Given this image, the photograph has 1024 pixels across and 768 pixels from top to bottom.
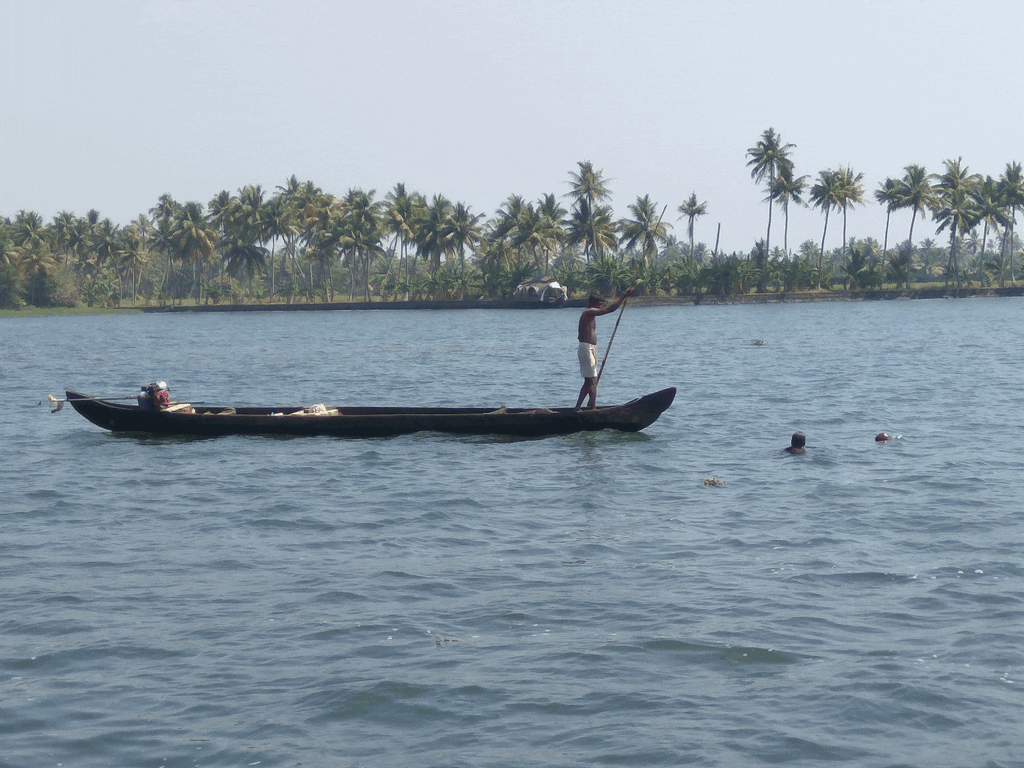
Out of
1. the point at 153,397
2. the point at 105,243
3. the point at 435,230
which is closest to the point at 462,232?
the point at 435,230

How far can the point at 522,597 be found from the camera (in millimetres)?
10453

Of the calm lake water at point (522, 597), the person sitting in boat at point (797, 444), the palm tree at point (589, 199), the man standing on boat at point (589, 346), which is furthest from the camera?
the palm tree at point (589, 199)

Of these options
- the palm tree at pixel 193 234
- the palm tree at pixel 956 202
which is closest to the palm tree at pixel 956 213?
the palm tree at pixel 956 202

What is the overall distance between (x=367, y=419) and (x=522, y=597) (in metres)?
10.3

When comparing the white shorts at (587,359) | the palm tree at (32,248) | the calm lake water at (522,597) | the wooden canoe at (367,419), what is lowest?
the calm lake water at (522,597)

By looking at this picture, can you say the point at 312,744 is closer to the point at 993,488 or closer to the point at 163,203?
the point at 993,488

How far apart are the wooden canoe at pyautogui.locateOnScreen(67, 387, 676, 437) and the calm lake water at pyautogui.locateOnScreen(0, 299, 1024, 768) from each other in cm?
34

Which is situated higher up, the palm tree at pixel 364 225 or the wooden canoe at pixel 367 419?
the palm tree at pixel 364 225

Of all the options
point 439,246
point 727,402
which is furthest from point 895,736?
point 439,246

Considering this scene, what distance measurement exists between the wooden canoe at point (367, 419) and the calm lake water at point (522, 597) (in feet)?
1.12

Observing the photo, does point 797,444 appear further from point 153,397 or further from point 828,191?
point 828,191

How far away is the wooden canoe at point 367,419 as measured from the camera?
19578 mm

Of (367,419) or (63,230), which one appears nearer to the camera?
(367,419)

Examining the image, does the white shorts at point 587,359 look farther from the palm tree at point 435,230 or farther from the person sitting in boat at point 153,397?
the palm tree at point 435,230
